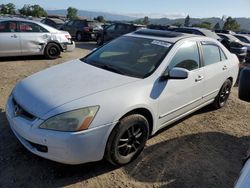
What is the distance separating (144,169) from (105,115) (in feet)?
3.20

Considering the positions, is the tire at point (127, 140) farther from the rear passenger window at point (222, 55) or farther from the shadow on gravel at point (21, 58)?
the shadow on gravel at point (21, 58)

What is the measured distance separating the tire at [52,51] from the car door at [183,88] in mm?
6431

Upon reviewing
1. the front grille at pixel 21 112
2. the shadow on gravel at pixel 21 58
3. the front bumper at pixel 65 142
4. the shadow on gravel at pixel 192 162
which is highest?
the front grille at pixel 21 112

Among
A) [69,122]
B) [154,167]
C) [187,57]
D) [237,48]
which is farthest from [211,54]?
[237,48]

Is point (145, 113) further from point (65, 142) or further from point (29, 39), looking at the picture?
point (29, 39)

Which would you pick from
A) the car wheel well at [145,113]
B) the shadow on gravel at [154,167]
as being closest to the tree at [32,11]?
the shadow on gravel at [154,167]

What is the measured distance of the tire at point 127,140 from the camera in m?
3.16

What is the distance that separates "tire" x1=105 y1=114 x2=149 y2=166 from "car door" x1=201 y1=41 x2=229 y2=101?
68.2 inches

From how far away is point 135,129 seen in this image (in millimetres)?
3443

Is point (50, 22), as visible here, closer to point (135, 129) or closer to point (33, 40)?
point (33, 40)

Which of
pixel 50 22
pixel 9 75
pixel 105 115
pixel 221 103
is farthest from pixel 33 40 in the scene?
pixel 50 22

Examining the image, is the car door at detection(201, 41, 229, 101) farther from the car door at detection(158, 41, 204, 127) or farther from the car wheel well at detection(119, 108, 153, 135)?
the car wheel well at detection(119, 108, 153, 135)

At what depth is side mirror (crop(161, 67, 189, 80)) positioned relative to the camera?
11.9 ft

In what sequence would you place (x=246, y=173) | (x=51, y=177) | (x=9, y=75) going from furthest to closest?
(x=9, y=75), (x=51, y=177), (x=246, y=173)
